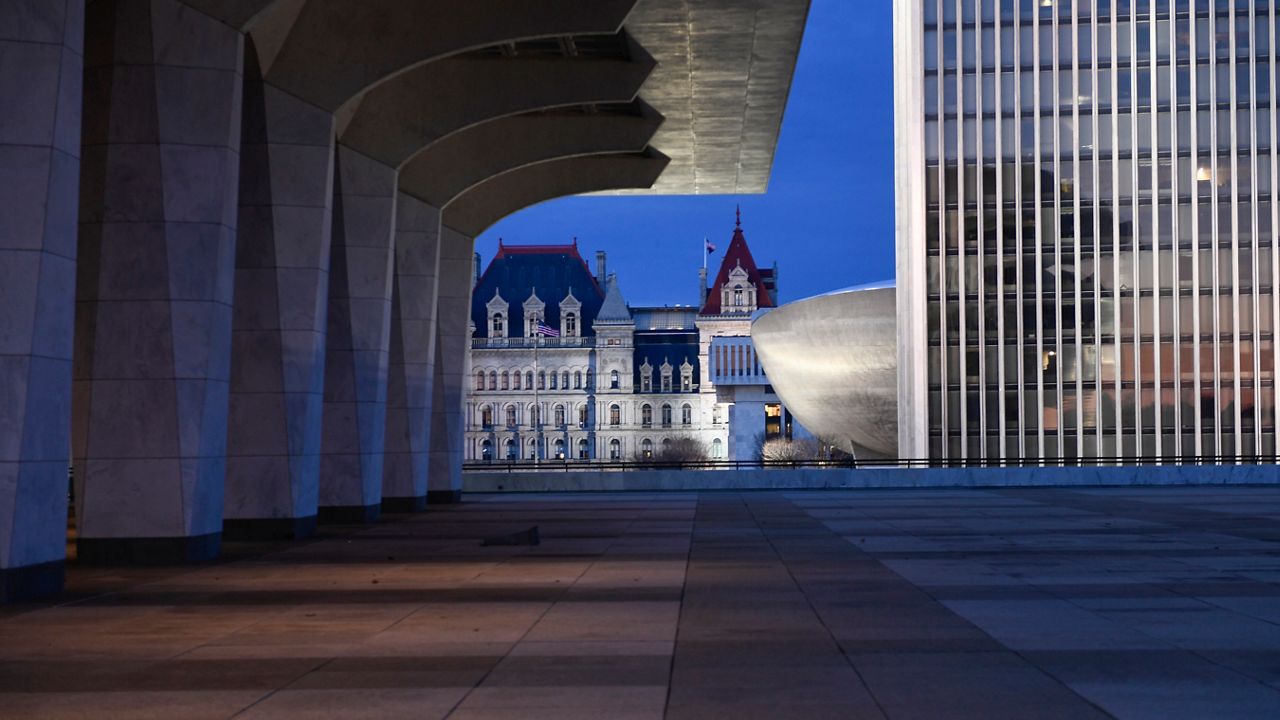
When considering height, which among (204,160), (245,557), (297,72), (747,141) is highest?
(747,141)

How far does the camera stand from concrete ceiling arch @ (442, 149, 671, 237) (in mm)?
47344

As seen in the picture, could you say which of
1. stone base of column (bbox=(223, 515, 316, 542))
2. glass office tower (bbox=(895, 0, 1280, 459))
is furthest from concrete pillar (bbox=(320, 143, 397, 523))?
glass office tower (bbox=(895, 0, 1280, 459))

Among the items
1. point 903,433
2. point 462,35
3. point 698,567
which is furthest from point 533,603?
point 903,433

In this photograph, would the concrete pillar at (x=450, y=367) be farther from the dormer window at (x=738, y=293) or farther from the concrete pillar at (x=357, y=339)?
the dormer window at (x=738, y=293)

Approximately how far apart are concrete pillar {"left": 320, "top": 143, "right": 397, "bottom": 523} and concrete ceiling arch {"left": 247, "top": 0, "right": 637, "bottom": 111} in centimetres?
587

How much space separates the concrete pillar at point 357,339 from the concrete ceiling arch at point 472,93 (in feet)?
2.50

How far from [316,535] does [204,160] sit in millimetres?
9416

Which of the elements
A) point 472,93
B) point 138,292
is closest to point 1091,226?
point 472,93

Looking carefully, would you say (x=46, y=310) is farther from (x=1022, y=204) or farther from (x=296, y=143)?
(x=1022, y=204)

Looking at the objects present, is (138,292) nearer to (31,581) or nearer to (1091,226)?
(31,581)

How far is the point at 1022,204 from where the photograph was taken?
83.7 metres

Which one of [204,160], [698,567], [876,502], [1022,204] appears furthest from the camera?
[1022,204]

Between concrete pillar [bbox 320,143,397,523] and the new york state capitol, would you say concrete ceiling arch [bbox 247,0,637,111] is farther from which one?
the new york state capitol

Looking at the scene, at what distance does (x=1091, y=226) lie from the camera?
8331cm
